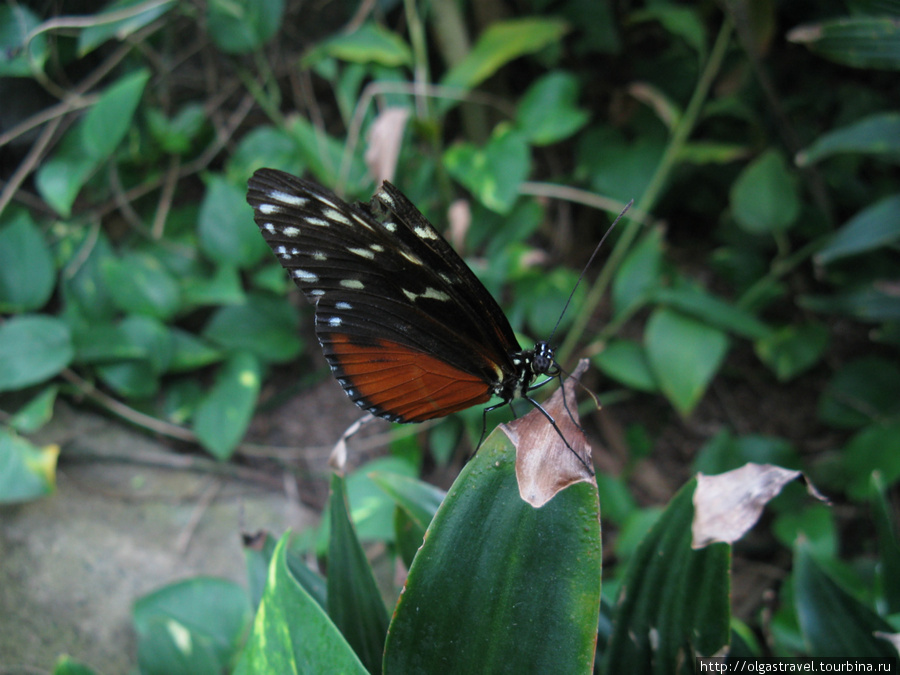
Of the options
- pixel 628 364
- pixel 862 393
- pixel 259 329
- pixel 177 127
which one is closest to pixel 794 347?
pixel 862 393

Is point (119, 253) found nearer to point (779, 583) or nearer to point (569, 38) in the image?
point (569, 38)

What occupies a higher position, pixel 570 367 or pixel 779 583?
pixel 570 367

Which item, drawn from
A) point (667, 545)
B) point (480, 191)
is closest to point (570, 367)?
point (480, 191)

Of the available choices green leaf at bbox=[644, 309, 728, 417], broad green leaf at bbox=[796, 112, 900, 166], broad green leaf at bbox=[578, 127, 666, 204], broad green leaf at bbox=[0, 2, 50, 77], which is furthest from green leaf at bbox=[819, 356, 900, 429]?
broad green leaf at bbox=[0, 2, 50, 77]

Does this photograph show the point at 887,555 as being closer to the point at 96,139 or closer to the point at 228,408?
the point at 228,408

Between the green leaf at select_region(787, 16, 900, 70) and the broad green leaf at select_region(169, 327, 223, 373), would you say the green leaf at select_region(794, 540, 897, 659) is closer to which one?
the green leaf at select_region(787, 16, 900, 70)
